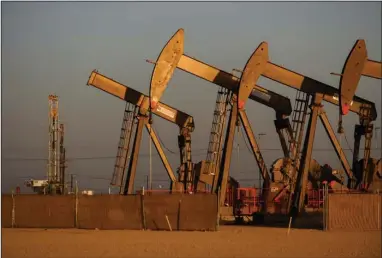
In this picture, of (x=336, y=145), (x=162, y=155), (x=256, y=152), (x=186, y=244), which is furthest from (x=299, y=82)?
(x=186, y=244)

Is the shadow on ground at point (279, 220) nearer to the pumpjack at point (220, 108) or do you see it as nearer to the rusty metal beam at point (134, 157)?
the pumpjack at point (220, 108)

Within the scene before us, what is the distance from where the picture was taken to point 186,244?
17516 mm

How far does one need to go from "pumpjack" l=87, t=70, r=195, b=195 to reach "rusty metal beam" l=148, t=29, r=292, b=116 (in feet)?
10.0

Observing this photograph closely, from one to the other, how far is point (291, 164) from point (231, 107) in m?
4.67

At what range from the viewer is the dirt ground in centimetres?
1558

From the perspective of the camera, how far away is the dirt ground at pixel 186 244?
15.6m

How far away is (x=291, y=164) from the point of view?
103 ft

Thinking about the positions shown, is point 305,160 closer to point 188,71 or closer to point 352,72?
point 352,72

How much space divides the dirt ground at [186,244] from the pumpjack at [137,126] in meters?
9.58

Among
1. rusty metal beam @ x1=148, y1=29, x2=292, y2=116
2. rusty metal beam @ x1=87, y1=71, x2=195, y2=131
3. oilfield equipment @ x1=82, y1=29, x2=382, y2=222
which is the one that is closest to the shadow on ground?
oilfield equipment @ x1=82, y1=29, x2=382, y2=222

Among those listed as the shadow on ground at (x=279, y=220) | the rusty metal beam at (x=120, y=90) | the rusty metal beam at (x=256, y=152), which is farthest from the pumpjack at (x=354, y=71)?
the rusty metal beam at (x=120, y=90)

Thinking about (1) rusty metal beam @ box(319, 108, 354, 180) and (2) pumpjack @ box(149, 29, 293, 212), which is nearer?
(2) pumpjack @ box(149, 29, 293, 212)

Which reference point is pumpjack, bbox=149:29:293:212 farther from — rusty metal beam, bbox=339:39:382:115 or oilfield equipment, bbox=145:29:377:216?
rusty metal beam, bbox=339:39:382:115

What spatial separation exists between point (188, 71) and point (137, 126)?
4791 millimetres
